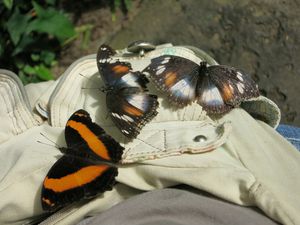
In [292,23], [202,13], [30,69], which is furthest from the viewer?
[30,69]

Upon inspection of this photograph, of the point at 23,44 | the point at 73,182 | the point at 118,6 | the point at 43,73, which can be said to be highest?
the point at 73,182

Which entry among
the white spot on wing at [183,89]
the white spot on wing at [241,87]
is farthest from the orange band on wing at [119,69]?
the white spot on wing at [241,87]

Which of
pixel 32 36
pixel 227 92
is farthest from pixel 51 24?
pixel 227 92

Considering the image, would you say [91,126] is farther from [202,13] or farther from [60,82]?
[202,13]

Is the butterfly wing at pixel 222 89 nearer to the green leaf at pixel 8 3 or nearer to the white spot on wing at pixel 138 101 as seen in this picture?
the white spot on wing at pixel 138 101

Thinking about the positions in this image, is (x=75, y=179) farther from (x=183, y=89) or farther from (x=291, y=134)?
(x=291, y=134)

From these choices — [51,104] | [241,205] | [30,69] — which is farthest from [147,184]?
[30,69]
